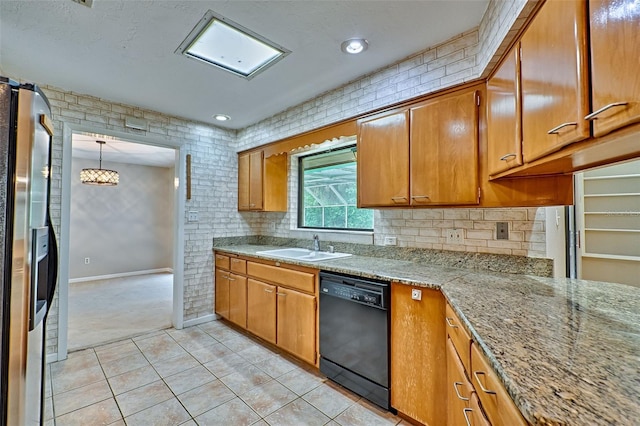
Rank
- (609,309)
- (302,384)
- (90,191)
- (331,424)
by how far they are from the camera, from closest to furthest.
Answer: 1. (609,309)
2. (331,424)
3. (302,384)
4. (90,191)

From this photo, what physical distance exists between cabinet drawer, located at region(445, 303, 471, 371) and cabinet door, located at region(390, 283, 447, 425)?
14 cm

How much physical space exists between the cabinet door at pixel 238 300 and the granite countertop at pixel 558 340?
194 centimetres

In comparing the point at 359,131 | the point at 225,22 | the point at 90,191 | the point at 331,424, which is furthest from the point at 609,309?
the point at 90,191

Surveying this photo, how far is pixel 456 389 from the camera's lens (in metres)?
1.34

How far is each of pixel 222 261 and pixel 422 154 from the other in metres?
2.59

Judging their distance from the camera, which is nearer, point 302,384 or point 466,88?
point 466,88

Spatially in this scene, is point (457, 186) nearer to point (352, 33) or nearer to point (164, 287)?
point (352, 33)

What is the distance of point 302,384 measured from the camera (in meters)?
2.24

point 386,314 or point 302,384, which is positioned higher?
point 386,314

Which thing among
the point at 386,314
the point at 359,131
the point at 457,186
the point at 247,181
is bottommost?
the point at 386,314

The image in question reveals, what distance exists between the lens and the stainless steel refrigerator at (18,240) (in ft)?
3.41

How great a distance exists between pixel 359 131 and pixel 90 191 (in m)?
5.78

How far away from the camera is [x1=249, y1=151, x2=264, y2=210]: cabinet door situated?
3551 millimetres

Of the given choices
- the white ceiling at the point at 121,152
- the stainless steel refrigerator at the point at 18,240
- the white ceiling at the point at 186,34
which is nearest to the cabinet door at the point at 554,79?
the white ceiling at the point at 186,34
